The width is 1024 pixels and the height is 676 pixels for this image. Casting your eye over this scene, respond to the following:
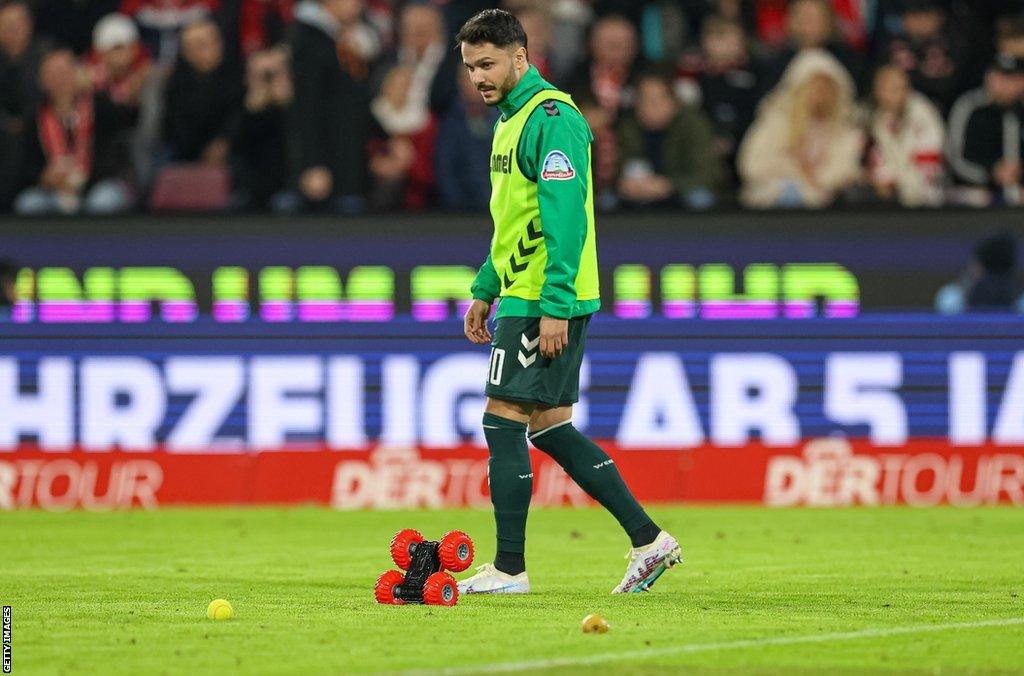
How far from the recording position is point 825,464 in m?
14.4

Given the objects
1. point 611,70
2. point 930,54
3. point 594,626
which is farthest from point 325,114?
point 594,626

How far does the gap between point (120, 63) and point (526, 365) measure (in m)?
10.4

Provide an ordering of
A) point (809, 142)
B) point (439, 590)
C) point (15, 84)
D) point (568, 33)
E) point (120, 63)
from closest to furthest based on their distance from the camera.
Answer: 1. point (439, 590)
2. point (809, 142)
3. point (120, 63)
4. point (568, 33)
5. point (15, 84)

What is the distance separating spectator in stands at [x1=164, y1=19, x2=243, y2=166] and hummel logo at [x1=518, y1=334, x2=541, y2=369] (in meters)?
9.40

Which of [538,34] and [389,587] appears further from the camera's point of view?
[538,34]

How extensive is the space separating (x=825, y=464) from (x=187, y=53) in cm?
697

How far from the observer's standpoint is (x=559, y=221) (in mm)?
8258

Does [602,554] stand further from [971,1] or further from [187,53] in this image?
[971,1]

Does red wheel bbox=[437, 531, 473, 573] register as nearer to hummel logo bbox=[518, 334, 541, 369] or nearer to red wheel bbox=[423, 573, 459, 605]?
red wheel bbox=[423, 573, 459, 605]

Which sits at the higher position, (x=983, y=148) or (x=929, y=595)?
(x=983, y=148)

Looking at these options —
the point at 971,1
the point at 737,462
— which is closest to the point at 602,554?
the point at 737,462

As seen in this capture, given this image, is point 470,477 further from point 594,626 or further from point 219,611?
point 594,626

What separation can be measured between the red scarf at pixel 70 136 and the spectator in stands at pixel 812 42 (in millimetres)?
5903

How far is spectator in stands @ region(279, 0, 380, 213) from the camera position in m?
16.9
